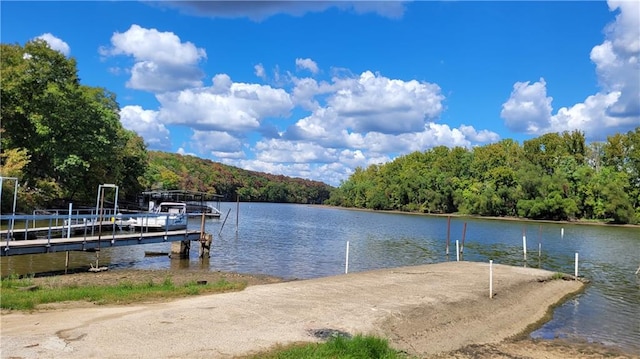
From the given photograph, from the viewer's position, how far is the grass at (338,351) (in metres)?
8.87

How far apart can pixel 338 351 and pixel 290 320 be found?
3064 mm

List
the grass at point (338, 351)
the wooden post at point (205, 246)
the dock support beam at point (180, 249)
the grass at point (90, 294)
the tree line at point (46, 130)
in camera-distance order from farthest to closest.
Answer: the tree line at point (46, 130)
the wooden post at point (205, 246)
the dock support beam at point (180, 249)
the grass at point (90, 294)
the grass at point (338, 351)

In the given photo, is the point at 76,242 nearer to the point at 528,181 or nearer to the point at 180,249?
the point at 180,249

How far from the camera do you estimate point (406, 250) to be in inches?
1574

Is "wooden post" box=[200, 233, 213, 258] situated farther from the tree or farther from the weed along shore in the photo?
the tree

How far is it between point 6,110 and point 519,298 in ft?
153

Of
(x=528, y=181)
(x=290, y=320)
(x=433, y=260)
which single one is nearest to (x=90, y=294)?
(x=290, y=320)

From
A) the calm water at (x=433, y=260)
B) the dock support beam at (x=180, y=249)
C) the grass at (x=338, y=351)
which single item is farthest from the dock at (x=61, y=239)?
the grass at (x=338, y=351)

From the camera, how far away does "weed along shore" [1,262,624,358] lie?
357 inches

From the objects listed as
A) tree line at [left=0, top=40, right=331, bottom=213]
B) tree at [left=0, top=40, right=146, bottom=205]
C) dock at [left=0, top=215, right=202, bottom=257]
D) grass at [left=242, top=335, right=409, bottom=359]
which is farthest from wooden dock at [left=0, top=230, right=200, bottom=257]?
tree at [left=0, top=40, right=146, bottom=205]

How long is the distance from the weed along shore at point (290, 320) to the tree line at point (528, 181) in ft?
278

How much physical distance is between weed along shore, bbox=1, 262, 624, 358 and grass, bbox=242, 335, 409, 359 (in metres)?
0.38

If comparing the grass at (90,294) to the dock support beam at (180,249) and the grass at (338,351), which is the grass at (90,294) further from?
the dock support beam at (180,249)

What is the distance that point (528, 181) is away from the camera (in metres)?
102
